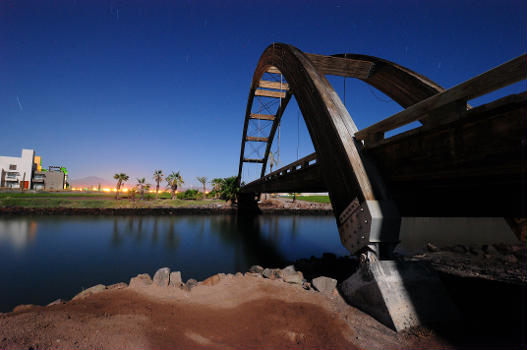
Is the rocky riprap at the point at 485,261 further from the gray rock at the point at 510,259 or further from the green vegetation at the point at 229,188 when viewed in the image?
the green vegetation at the point at 229,188

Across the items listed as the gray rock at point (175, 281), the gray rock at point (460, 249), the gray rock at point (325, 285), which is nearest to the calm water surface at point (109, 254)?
the gray rock at point (175, 281)

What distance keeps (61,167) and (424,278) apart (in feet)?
382

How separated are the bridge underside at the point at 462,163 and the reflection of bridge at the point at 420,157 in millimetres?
13

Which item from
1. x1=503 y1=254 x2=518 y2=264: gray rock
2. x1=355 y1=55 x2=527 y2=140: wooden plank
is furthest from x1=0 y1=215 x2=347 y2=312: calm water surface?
x1=355 y1=55 x2=527 y2=140: wooden plank

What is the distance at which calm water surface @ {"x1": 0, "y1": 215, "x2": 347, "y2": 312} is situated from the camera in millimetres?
10521

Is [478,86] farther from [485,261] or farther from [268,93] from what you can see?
[268,93]

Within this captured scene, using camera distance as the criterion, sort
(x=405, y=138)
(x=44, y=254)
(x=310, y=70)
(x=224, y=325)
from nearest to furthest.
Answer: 1. (x=224, y=325)
2. (x=405, y=138)
3. (x=310, y=70)
4. (x=44, y=254)

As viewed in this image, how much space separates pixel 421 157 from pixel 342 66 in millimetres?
9885

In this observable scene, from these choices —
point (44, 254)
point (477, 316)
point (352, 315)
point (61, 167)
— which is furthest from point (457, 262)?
point (61, 167)

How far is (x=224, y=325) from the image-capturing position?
4094mm

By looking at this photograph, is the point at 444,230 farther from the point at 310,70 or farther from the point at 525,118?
the point at 525,118

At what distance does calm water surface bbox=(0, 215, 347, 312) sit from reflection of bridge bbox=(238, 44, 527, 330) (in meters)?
9.69

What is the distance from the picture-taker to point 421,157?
176 inches

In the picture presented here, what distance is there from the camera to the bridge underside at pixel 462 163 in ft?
10.6
